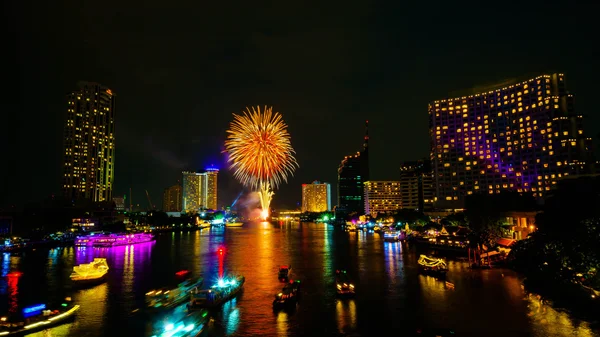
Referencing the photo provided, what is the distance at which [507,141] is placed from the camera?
89.6 m

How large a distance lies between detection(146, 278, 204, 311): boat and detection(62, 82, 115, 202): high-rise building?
366 ft

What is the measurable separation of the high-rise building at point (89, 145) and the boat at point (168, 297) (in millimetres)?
111561

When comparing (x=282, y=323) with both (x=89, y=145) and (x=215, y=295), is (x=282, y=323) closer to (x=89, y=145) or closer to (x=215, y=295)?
(x=215, y=295)

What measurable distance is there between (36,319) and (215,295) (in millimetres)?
8896

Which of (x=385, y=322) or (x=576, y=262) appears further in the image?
(x=576, y=262)

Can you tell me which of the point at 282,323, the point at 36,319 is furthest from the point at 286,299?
the point at 36,319

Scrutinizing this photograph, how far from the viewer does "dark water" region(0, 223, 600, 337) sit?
19.8 meters

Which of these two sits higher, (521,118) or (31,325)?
(521,118)

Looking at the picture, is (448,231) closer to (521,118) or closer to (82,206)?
(521,118)

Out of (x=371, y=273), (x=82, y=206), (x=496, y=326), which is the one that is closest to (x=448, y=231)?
(x=371, y=273)

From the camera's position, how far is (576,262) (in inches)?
889

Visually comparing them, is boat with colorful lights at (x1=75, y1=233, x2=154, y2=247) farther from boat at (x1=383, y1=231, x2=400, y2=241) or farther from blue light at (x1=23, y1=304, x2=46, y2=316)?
blue light at (x1=23, y1=304, x2=46, y2=316)

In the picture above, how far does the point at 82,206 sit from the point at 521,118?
352 ft

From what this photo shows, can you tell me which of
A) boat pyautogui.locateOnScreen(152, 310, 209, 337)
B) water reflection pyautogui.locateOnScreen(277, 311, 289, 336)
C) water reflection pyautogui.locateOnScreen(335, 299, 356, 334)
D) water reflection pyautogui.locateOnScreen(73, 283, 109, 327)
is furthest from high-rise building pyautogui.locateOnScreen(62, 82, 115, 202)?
boat pyautogui.locateOnScreen(152, 310, 209, 337)
